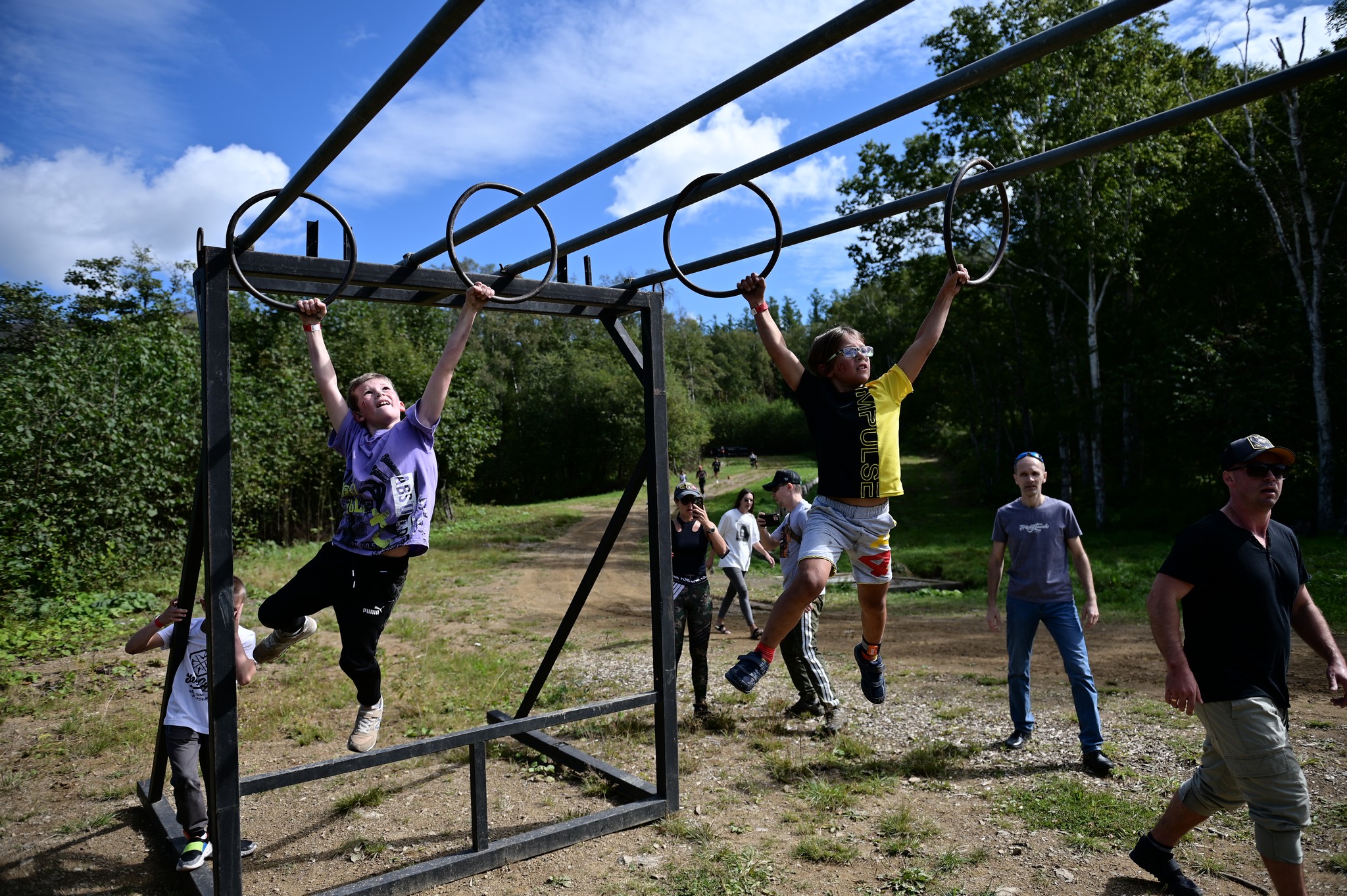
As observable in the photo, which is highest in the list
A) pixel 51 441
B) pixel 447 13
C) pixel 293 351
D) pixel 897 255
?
pixel 897 255

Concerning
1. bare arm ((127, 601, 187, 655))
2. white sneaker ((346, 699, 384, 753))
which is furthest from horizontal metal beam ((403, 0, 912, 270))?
bare arm ((127, 601, 187, 655))

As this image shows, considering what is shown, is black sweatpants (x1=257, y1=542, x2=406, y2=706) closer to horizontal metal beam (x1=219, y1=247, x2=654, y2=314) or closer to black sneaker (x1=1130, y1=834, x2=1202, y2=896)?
horizontal metal beam (x1=219, y1=247, x2=654, y2=314)

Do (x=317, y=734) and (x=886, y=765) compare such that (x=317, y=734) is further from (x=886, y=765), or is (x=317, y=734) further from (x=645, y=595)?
(x=645, y=595)

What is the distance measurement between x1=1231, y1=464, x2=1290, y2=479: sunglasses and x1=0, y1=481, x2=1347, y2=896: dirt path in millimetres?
2066

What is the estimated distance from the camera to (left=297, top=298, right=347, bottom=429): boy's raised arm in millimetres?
3680

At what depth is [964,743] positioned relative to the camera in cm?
620

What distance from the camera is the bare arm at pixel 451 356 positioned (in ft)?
11.9

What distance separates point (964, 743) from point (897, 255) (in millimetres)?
19337

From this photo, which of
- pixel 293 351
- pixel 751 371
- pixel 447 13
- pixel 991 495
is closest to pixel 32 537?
pixel 447 13

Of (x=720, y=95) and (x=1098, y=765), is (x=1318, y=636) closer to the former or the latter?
(x=1098, y=765)

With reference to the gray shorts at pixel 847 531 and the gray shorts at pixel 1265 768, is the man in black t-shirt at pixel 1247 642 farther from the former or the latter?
the gray shorts at pixel 847 531

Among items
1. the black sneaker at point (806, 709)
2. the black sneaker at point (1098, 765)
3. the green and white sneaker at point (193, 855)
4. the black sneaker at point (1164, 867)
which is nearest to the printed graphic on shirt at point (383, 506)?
the green and white sneaker at point (193, 855)

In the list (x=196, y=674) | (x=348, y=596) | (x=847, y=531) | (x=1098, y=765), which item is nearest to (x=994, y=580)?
(x=1098, y=765)

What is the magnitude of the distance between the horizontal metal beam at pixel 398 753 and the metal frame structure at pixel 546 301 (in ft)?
0.04
